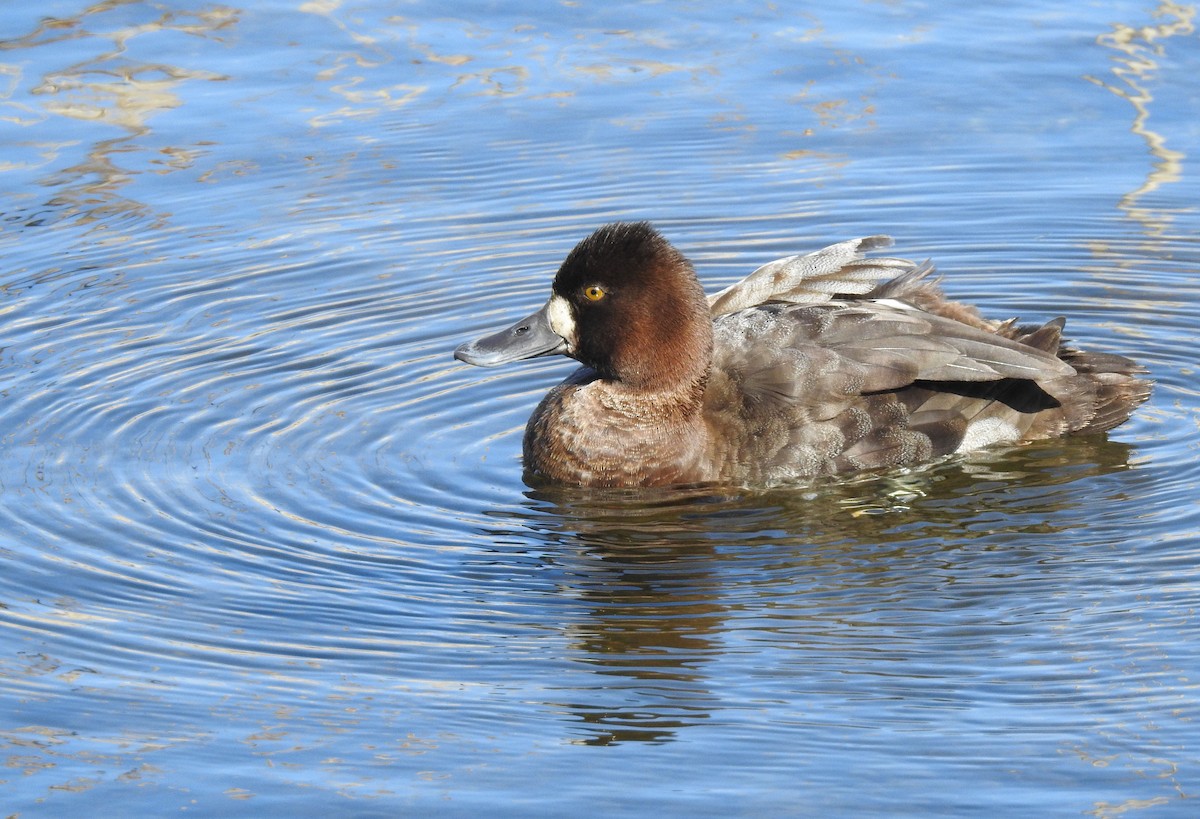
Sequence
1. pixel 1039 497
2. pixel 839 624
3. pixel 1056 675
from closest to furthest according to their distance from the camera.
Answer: pixel 1056 675
pixel 839 624
pixel 1039 497

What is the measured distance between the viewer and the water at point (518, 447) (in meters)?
5.64

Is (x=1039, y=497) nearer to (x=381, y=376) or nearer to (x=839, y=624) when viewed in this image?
(x=839, y=624)

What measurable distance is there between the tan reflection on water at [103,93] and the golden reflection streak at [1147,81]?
580 cm

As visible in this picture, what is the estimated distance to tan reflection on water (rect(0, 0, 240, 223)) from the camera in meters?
11.3

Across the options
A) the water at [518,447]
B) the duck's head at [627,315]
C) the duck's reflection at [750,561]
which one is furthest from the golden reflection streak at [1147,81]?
the duck's head at [627,315]

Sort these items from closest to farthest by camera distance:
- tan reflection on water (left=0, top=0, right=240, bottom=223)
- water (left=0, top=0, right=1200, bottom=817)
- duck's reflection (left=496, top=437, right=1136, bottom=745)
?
water (left=0, top=0, right=1200, bottom=817), duck's reflection (left=496, top=437, right=1136, bottom=745), tan reflection on water (left=0, top=0, right=240, bottom=223)

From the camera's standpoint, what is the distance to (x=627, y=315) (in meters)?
8.22

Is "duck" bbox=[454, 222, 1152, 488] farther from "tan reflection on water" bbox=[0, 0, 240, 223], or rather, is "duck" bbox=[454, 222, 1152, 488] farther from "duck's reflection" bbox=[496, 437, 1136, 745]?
"tan reflection on water" bbox=[0, 0, 240, 223]

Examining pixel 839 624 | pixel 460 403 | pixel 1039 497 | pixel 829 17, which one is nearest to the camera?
pixel 839 624

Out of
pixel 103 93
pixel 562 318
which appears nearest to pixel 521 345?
pixel 562 318

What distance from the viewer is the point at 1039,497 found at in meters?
7.84

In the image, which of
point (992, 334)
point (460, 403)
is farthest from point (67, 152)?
point (992, 334)

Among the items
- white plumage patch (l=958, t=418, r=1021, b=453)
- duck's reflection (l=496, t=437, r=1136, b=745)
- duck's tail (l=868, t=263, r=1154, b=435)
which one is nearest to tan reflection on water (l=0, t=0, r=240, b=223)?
duck's reflection (l=496, t=437, r=1136, b=745)

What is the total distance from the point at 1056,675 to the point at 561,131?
6847mm
